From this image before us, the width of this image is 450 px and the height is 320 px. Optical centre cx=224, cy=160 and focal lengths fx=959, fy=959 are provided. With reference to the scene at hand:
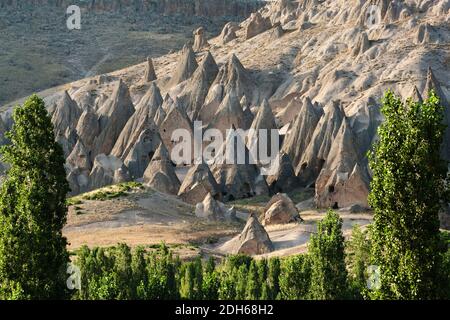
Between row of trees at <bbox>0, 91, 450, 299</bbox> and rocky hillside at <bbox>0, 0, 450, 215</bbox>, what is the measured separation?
95.4ft

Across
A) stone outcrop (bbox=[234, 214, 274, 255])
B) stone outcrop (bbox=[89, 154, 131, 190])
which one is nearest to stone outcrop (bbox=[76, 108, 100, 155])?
stone outcrop (bbox=[89, 154, 131, 190])

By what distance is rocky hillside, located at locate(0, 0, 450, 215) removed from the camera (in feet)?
258

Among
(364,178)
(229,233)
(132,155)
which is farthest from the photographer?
(132,155)

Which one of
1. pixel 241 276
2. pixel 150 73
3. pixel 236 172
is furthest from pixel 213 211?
pixel 150 73

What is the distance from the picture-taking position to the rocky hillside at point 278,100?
258 ft

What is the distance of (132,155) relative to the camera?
84.1m

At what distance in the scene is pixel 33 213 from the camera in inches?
1284

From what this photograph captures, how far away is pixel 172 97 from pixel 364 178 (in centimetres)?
3674

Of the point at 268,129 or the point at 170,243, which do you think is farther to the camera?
the point at 268,129

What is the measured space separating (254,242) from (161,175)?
19262 millimetres

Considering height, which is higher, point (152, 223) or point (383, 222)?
point (383, 222)
